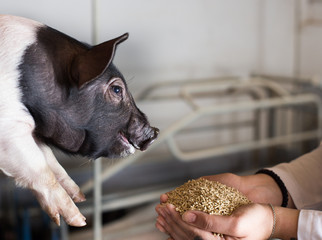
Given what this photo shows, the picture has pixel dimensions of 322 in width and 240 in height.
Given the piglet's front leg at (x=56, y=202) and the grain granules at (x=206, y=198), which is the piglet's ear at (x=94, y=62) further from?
the grain granules at (x=206, y=198)

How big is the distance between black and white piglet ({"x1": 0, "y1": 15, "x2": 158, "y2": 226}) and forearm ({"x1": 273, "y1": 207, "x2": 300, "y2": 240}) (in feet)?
1.37

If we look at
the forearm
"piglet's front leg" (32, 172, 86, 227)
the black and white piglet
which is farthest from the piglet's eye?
the forearm

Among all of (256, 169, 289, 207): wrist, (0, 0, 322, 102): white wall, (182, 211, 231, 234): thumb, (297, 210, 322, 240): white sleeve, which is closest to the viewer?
(182, 211, 231, 234): thumb

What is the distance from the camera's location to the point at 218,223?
716mm

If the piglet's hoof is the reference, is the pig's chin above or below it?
above

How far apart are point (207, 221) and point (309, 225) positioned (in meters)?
0.23

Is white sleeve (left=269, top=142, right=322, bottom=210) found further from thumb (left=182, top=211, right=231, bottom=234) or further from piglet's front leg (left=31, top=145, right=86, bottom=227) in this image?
piglet's front leg (left=31, top=145, right=86, bottom=227)

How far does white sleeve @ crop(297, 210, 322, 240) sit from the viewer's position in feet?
2.68

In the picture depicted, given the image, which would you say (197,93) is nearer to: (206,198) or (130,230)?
(130,230)

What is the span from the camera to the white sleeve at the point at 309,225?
2.68 feet

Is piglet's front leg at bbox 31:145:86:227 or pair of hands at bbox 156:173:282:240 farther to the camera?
pair of hands at bbox 156:173:282:240

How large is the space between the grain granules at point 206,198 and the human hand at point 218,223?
1cm

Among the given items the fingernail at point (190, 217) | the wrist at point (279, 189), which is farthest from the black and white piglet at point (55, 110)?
the wrist at point (279, 189)

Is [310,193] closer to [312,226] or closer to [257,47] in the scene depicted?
[312,226]
